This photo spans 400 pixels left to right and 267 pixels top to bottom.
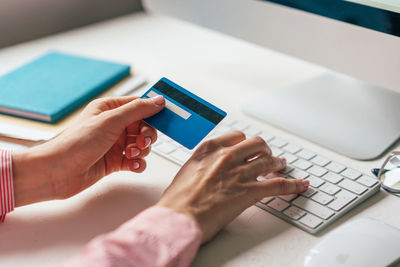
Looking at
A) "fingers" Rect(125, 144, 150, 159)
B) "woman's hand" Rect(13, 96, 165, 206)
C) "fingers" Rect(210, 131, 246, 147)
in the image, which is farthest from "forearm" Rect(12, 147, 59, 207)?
"fingers" Rect(210, 131, 246, 147)

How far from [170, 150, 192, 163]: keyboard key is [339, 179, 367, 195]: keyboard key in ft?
0.74

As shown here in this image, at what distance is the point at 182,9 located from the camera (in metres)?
1.04

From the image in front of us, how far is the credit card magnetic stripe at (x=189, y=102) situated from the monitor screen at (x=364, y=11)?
0.27m

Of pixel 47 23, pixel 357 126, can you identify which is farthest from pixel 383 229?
pixel 47 23

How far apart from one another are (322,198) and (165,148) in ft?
0.85

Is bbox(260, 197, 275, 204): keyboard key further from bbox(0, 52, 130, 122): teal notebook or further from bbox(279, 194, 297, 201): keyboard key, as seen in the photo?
bbox(0, 52, 130, 122): teal notebook

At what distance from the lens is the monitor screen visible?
65cm

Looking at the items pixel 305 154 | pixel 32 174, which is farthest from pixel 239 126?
pixel 32 174

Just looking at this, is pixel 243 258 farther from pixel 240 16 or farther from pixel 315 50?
pixel 240 16

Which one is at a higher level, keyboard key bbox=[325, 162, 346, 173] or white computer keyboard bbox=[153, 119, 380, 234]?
keyboard key bbox=[325, 162, 346, 173]

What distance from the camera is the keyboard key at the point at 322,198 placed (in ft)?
1.97

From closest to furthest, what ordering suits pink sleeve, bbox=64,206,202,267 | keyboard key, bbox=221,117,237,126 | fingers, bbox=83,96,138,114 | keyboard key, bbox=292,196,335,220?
1. pink sleeve, bbox=64,206,202,267
2. keyboard key, bbox=292,196,335,220
3. fingers, bbox=83,96,138,114
4. keyboard key, bbox=221,117,237,126

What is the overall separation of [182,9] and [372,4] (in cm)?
47

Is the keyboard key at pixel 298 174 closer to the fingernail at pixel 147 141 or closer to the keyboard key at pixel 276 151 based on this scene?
the keyboard key at pixel 276 151
